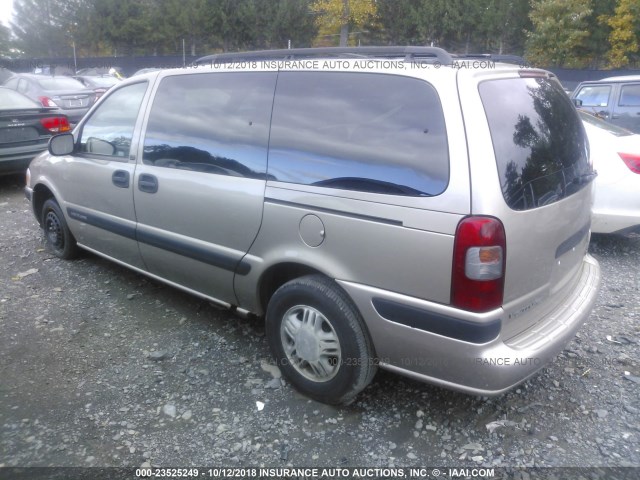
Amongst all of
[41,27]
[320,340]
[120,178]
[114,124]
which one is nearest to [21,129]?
[114,124]

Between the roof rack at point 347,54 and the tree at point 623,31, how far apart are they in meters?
28.1

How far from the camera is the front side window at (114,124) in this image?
397 cm

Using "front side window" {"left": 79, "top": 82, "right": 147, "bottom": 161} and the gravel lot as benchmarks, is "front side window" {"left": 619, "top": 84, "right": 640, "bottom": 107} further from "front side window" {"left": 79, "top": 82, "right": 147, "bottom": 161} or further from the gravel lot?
"front side window" {"left": 79, "top": 82, "right": 147, "bottom": 161}

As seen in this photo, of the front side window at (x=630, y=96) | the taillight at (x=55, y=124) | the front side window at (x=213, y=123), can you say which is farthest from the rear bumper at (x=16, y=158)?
the front side window at (x=630, y=96)

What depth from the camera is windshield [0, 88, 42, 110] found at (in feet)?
24.8

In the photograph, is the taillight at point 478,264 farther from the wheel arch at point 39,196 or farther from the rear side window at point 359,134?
the wheel arch at point 39,196

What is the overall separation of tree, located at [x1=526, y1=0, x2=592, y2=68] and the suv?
2613 centimetres

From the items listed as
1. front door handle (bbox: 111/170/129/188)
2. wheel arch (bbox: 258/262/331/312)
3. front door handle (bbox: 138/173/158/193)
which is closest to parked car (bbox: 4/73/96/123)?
front door handle (bbox: 111/170/129/188)

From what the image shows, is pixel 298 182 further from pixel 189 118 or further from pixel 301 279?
pixel 189 118

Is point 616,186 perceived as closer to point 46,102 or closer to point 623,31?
point 46,102

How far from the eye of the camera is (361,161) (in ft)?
8.68

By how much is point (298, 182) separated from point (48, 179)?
3076 millimetres

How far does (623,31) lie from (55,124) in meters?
27.5

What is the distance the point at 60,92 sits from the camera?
13039mm
